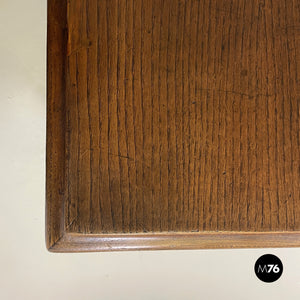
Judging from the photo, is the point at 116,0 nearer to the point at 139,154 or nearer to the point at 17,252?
the point at 139,154

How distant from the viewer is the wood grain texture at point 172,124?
40 centimetres

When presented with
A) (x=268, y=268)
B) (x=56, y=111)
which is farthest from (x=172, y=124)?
(x=268, y=268)

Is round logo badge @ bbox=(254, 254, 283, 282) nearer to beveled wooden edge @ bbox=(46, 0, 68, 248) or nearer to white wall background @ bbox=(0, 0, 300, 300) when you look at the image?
white wall background @ bbox=(0, 0, 300, 300)

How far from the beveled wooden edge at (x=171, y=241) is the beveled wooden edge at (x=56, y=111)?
3 centimetres

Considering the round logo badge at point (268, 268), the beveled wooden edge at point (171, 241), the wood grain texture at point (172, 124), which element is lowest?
the round logo badge at point (268, 268)

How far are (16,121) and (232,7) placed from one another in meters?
0.30

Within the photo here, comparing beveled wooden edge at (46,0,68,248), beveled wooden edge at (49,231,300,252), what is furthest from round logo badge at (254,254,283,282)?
beveled wooden edge at (46,0,68,248)

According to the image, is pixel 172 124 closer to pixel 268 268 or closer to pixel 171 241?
pixel 171 241

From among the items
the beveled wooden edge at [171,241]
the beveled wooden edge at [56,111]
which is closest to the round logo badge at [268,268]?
the beveled wooden edge at [171,241]

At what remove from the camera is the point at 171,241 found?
418 millimetres

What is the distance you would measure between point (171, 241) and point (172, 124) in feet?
0.45

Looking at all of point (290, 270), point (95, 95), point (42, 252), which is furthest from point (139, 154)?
point (290, 270)

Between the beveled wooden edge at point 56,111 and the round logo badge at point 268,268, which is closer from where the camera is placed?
the beveled wooden edge at point 56,111

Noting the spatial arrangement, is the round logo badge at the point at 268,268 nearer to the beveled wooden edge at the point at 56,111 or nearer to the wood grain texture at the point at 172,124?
the wood grain texture at the point at 172,124
